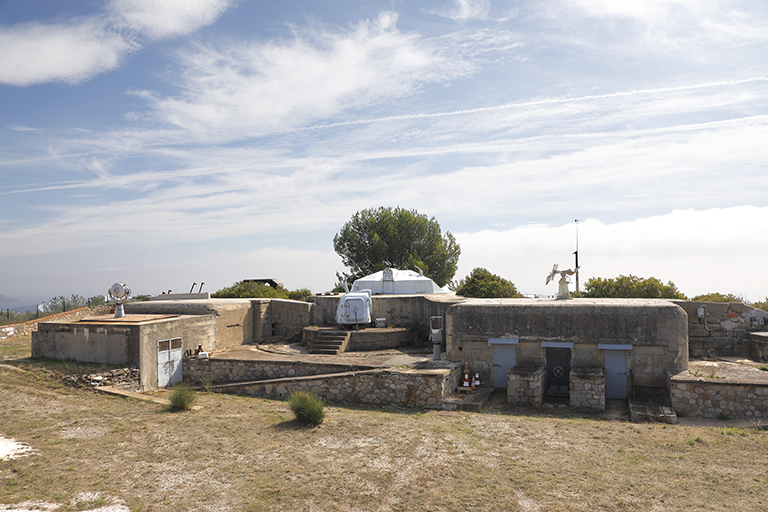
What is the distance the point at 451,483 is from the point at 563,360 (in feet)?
26.2

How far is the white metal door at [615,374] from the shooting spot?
43.7 feet

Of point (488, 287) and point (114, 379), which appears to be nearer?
point (114, 379)

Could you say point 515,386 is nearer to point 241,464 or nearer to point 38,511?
point 241,464

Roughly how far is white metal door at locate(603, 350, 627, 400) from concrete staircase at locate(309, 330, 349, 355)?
8.55 m

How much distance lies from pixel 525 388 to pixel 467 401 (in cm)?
155

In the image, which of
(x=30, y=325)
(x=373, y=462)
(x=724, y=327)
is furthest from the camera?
(x=30, y=325)

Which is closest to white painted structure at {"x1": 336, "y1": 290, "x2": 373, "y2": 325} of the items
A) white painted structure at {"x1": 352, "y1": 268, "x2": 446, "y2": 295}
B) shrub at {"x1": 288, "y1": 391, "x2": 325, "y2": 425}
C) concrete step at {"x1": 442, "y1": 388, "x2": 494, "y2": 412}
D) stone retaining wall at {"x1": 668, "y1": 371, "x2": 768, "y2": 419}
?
white painted structure at {"x1": 352, "y1": 268, "x2": 446, "y2": 295}

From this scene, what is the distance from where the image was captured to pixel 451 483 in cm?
758

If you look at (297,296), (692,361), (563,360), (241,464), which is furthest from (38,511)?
(297,296)

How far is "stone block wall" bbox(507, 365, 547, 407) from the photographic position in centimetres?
1263

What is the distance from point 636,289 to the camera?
22750mm

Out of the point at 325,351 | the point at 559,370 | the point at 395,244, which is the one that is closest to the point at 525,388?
the point at 559,370

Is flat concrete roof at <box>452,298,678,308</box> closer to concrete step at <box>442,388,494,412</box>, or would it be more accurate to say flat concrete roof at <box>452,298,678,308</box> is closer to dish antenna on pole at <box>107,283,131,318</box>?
concrete step at <box>442,388,494,412</box>

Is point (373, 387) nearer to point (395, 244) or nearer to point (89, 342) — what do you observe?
point (89, 342)
